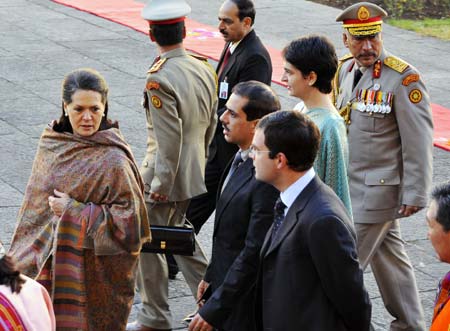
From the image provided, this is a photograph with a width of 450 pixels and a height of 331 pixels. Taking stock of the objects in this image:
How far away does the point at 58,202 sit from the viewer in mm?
5363

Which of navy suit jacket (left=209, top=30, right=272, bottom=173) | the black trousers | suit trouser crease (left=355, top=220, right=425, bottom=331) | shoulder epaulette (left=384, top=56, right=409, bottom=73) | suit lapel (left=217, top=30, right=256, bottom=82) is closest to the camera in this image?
shoulder epaulette (left=384, top=56, right=409, bottom=73)

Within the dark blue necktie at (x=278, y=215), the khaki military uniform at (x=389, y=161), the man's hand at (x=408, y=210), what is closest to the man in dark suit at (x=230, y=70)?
the khaki military uniform at (x=389, y=161)

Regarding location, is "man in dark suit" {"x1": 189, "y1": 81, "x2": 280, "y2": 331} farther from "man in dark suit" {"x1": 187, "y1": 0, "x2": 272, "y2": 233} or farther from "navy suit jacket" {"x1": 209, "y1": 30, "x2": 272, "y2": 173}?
"navy suit jacket" {"x1": 209, "y1": 30, "x2": 272, "y2": 173}

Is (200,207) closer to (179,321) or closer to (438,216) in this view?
(179,321)

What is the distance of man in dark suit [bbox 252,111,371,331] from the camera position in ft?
14.3

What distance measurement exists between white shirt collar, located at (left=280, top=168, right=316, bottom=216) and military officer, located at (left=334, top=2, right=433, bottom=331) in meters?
1.81

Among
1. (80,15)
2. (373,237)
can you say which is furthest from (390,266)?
(80,15)

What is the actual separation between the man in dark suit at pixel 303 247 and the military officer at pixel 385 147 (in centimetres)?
181

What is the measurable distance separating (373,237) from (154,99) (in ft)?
5.11

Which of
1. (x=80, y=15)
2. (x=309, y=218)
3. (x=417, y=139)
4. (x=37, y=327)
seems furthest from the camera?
(x=80, y=15)

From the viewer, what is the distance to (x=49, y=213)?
18.0 feet

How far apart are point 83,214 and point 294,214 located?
1.32m

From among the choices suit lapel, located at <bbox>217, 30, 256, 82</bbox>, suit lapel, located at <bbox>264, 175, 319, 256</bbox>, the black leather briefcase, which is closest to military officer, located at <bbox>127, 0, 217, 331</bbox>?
the black leather briefcase

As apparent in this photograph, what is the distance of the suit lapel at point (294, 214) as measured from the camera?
4.46 meters
